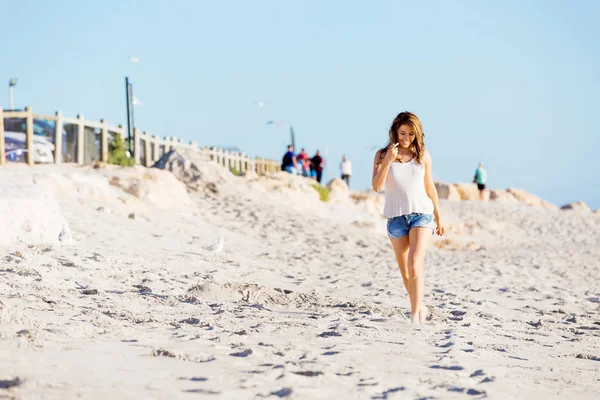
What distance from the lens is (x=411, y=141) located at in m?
5.64

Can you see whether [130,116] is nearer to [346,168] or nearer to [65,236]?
[346,168]

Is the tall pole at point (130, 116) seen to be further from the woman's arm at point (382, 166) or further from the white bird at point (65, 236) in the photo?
the woman's arm at point (382, 166)

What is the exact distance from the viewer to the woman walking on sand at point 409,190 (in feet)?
18.4

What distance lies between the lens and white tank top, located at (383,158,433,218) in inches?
222

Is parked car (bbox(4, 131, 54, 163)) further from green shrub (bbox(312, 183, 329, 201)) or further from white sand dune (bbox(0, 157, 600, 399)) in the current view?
green shrub (bbox(312, 183, 329, 201))

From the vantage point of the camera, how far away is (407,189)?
5.64 meters

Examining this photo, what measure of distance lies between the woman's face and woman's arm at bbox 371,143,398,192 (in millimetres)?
58

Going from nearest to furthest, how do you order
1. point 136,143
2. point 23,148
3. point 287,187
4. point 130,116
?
point 23,148, point 287,187, point 130,116, point 136,143

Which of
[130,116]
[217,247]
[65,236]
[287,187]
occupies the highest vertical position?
[130,116]

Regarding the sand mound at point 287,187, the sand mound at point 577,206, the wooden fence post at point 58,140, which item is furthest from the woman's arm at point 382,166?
the sand mound at point 577,206

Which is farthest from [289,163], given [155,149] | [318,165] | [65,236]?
[65,236]

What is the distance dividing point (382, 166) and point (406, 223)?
46 centimetres

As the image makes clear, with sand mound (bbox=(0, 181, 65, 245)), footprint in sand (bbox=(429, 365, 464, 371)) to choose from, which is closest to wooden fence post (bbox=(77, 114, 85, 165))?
sand mound (bbox=(0, 181, 65, 245))

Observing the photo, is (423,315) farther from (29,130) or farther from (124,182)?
(29,130)
